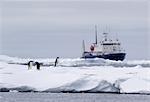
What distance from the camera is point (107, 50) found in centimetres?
6681

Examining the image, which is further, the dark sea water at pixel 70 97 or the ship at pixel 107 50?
the ship at pixel 107 50

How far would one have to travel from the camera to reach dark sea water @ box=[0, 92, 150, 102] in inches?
1074

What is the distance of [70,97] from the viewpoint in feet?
93.6

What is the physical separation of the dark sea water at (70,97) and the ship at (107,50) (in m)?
34.8

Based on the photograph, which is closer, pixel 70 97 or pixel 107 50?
pixel 70 97

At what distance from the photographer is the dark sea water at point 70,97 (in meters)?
27.3

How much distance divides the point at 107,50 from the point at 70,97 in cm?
3849

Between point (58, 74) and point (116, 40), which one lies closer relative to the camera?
point (58, 74)

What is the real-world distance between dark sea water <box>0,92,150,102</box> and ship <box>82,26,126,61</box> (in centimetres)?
3485

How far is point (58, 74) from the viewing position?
1272 inches

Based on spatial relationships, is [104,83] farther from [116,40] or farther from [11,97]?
[116,40]

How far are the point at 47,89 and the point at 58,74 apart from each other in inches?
80.6

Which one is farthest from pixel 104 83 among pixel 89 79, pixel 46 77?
pixel 46 77

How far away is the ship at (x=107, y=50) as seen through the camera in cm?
6556
